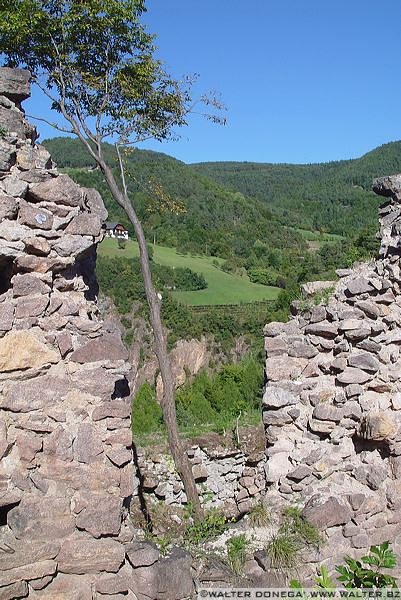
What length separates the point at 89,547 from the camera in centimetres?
367

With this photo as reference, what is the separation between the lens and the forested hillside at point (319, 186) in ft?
180

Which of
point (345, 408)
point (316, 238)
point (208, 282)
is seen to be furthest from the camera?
point (316, 238)

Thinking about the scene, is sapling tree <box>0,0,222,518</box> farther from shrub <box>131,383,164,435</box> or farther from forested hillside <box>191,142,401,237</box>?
forested hillside <box>191,142,401,237</box>

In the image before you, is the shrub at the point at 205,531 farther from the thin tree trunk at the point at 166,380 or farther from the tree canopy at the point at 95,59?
the tree canopy at the point at 95,59

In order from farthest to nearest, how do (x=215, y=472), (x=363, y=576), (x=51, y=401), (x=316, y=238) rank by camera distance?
(x=316, y=238)
(x=215, y=472)
(x=51, y=401)
(x=363, y=576)

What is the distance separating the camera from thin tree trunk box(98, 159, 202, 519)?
25.7ft

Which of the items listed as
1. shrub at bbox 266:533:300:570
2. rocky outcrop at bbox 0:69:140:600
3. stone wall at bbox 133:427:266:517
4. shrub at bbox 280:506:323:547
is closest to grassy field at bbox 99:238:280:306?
stone wall at bbox 133:427:266:517

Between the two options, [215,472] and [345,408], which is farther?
[215,472]

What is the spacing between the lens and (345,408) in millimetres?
4855

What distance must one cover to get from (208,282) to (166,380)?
2495 centimetres

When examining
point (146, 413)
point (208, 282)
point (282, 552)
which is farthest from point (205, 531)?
point (208, 282)

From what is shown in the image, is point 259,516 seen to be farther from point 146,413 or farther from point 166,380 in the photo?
point 146,413

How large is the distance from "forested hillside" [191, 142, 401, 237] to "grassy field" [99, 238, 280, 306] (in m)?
16.0

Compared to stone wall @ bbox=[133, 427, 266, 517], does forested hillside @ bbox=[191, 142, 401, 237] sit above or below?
above
